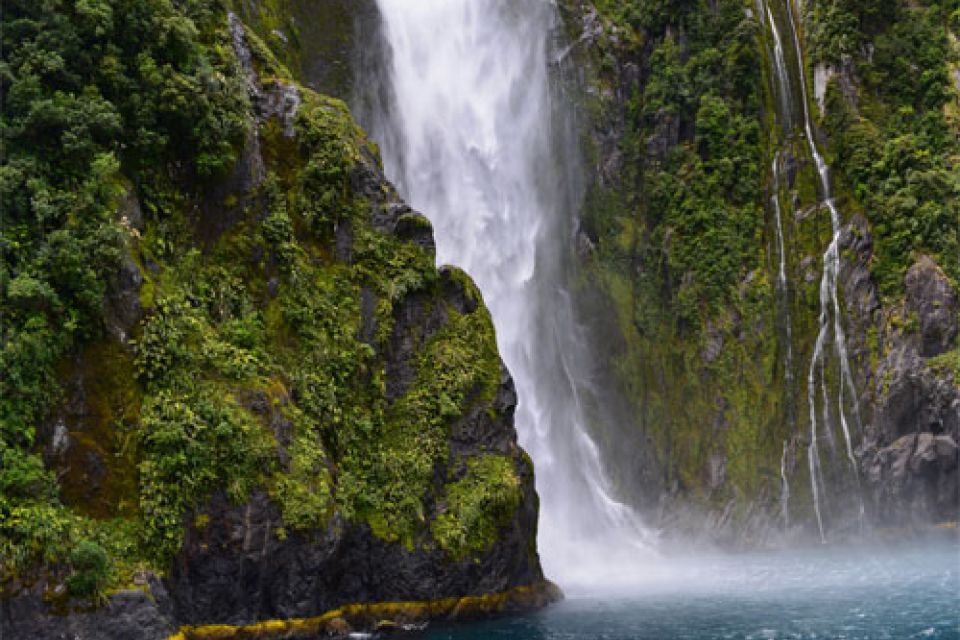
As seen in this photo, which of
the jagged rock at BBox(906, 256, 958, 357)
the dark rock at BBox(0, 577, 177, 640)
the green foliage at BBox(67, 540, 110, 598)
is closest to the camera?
the dark rock at BBox(0, 577, 177, 640)

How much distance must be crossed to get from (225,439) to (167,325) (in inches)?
95.3

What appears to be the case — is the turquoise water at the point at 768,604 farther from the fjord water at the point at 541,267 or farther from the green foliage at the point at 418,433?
the green foliage at the point at 418,433

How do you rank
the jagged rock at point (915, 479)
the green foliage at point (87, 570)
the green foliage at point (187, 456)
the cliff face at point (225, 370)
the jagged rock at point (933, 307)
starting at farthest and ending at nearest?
the jagged rock at point (933, 307)
the jagged rock at point (915, 479)
the green foliage at point (187, 456)
the cliff face at point (225, 370)
the green foliage at point (87, 570)

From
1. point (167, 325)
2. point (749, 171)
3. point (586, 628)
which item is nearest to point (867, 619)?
point (586, 628)

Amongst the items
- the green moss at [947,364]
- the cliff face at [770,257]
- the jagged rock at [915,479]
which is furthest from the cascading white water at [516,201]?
the green moss at [947,364]

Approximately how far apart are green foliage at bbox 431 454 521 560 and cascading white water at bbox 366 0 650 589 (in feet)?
22.8

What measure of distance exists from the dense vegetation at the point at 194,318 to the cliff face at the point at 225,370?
0.05 meters

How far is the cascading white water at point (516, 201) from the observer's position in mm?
28828

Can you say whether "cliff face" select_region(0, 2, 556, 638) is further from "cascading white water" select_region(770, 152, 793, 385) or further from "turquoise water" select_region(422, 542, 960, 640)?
"cascading white water" select_region(770, 152, 793, 385)

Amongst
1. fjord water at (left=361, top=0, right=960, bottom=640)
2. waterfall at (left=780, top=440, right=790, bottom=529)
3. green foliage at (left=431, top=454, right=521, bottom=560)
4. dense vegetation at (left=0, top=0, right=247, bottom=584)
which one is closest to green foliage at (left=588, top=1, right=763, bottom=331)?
fjord water at (left=361, top=0, right=960, bottom=640)

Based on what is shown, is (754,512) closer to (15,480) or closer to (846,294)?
(846,294)

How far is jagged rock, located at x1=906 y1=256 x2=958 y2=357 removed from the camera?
2969cm

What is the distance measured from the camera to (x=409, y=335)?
67.7 feet

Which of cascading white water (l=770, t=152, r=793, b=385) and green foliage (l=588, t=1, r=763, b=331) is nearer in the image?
cascading white water (l=770, t=152, r=793, b=385)
